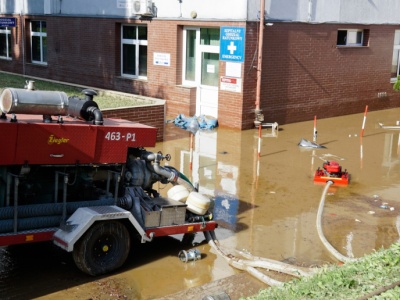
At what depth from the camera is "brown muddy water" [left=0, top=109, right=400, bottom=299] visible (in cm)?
821

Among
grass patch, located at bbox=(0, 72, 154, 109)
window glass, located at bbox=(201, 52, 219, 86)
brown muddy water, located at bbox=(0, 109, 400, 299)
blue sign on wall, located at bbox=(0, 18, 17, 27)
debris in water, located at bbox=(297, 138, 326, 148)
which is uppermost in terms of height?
blue sign on wall, located at bbox=(0, 18, 17, 27)

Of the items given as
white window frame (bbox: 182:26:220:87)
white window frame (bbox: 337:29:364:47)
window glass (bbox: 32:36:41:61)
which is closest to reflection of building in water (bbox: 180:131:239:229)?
white window frame (bbox: 182:26:220:87)

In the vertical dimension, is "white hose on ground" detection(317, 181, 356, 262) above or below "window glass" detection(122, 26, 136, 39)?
below

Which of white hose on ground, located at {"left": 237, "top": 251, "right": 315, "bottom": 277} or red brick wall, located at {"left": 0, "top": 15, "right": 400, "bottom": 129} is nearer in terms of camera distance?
white hose on ground, located at {"left": 237, "top": 251, "right": 315, "bottom": 277}

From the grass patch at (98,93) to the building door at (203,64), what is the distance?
262cm

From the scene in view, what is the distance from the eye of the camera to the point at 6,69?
→ 28.2 meters

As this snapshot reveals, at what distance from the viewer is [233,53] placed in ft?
60.4

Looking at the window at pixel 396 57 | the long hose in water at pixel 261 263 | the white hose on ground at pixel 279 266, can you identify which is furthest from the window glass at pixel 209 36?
the white hose on ground at pixel 279 266

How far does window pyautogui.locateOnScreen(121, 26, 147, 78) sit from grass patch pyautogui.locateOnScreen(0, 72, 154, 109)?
253cm

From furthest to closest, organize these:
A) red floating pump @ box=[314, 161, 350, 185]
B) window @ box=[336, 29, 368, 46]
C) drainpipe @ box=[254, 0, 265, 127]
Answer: window @ box=[336, 29, 368, 46] → drainpipe @ box=[254, 0, 265, 127] → red floating pump @ box=[314, 161, 350, 185]

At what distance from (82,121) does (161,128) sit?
8.19 m

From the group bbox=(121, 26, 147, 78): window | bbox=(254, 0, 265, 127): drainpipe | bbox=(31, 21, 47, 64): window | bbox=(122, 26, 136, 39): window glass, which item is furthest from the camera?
bbox=(31, 21, 47, 64): window

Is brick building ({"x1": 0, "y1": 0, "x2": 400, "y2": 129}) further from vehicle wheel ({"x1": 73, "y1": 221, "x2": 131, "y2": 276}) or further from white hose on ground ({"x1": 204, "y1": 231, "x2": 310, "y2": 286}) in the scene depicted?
vehicle wheel ({"x1": 73, "y1": 221, "x2": 131, "y2": 276})

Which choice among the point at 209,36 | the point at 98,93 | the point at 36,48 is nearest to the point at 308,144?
the point at 209,36
